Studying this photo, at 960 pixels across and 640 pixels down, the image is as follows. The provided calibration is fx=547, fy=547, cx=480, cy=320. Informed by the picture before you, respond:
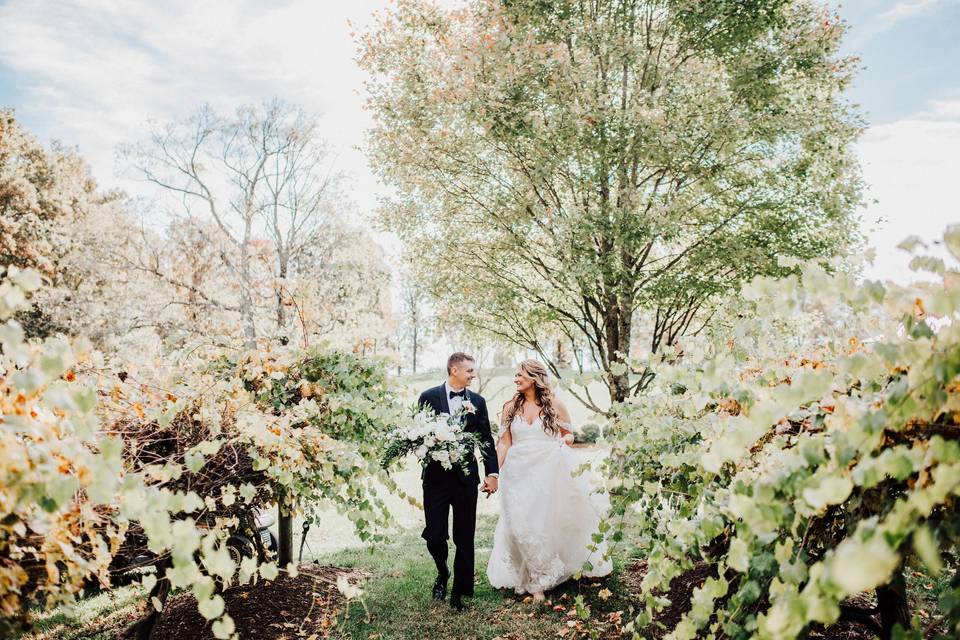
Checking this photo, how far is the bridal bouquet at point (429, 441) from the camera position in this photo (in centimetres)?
503

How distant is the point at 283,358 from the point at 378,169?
6.77 meters

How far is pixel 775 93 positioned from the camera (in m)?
8.18

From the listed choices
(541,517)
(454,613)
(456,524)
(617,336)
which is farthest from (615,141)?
(454,613)

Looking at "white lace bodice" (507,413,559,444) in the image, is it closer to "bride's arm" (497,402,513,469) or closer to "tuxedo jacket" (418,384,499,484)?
"bride's arm" (497,402,513,469)

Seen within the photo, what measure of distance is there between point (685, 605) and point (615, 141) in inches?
238

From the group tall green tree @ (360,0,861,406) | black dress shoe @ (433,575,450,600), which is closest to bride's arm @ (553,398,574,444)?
black dress shoe @ (433,575,450,600)

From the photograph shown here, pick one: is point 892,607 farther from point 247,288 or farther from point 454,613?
point 247,288

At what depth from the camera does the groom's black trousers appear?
542 centimetres

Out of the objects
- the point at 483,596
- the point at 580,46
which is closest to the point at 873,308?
the point at 483,596

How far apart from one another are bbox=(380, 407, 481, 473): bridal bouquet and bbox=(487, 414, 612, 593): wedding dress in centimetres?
87

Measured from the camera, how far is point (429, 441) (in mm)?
5094

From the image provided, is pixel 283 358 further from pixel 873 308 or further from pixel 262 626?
pixel 873 308

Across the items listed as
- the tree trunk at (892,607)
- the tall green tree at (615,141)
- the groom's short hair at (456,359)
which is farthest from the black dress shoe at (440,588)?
the tall green tree at (615,141)

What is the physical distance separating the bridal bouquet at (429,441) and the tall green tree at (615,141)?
3.59 meters
